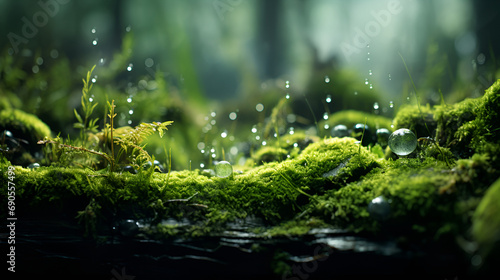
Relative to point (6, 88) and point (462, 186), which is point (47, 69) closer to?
point (6, 88)

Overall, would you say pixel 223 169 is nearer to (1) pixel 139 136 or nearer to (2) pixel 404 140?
(1) pixel 139 136

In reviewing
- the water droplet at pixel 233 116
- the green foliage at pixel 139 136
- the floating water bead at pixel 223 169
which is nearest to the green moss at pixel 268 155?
the floating water bead at pixel 223 169

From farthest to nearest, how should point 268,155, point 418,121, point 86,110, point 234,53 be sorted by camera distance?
point 234,53 → point 268,155 → point 418,121 → point 86,110

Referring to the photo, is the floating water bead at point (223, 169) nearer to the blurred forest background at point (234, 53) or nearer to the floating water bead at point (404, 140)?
the floating water bead at point (404, 140)

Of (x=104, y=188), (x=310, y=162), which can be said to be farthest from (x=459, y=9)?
(x=104, y=188)

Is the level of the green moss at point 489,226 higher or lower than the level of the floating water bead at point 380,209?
lower

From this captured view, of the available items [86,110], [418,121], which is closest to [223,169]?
[86,110]
